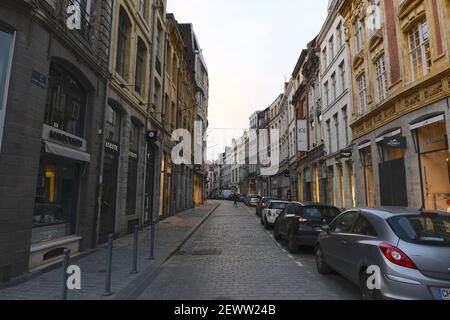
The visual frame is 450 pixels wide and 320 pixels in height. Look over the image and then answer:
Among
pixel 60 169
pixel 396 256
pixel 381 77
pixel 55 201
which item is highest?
pixel 381 77

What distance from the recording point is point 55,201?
28.3 ft

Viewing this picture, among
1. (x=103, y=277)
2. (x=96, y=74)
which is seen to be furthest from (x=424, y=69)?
(x=103, y=277)

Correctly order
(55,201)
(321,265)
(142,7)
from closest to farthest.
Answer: (321,265)
(55,201)
(142,7)

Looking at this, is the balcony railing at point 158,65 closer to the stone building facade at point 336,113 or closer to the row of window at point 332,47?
the stone building facade at point 336,113

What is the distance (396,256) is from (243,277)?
350cm

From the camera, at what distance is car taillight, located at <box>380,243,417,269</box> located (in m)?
4.20

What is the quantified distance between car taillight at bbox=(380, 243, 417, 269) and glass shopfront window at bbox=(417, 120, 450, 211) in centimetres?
835

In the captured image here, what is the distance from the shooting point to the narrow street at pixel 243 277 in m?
5.69

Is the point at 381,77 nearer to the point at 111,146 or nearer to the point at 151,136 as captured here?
the point at 151,136

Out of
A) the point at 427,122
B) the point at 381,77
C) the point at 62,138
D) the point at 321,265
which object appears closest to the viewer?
the point at 321,265

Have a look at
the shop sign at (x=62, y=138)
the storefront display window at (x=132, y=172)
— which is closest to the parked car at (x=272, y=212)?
the storefront display window at (x=132, y=172)

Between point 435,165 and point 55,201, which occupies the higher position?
point 435,165

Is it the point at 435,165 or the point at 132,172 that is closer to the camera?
the point at 435,165

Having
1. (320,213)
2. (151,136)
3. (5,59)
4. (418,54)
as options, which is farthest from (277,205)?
(5,59)
